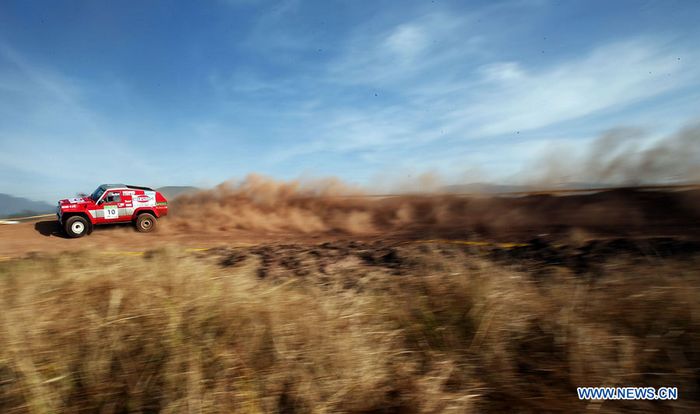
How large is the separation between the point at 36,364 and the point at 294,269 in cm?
542

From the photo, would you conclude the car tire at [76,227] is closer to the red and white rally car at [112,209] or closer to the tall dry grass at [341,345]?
the red and white rally car at [112,209]

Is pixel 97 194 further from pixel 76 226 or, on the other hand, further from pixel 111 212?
pixel 76 226

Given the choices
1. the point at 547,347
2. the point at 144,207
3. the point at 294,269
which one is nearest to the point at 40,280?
the point at 294,269

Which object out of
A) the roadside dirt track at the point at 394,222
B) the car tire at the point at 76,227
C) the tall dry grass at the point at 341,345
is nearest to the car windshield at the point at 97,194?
the car tire at the point at 76,227

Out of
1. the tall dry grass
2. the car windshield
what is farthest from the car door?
the tall dry grass

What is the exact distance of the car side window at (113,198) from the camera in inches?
583

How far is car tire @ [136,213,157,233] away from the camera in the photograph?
15.4 metres

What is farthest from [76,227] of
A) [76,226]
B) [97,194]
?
[97,194]

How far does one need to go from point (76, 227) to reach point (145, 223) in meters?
2.48

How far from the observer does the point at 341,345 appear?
288 centimetres

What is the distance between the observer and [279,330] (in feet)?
10.3

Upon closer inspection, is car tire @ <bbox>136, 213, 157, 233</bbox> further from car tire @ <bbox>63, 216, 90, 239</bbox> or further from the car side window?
car tire @ <bbox>63, 216, 90, 239</bbox>

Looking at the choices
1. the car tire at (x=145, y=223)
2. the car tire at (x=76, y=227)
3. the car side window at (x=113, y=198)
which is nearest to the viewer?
the car tire at (x=76, y=227)

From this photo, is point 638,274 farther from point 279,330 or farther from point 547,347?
point 279,330
